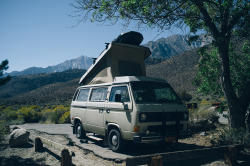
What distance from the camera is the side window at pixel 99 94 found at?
24.1 ft

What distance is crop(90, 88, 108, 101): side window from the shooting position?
24.1 ft

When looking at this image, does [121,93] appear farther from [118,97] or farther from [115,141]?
[115,141]

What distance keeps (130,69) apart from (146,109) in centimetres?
260

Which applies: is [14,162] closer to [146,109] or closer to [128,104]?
[128,104]

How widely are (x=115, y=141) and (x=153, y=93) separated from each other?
1.95 m

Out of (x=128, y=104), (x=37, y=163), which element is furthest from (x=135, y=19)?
(x=37, y=163)

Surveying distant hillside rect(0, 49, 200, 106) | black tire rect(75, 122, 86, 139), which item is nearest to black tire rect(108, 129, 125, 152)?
black tire rect(75, 122, 86, 139)

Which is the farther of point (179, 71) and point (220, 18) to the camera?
point (179, 71)

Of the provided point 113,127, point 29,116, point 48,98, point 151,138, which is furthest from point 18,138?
point 48,98

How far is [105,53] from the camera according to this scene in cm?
780

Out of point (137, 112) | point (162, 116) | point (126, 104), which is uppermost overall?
point (126, 104)

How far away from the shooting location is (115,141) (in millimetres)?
6516

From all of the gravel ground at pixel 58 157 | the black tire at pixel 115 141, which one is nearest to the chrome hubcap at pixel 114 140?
the black tire at pixel 115 141

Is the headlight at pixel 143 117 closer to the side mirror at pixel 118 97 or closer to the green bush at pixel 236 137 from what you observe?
the side mirror at pixel 118 97
